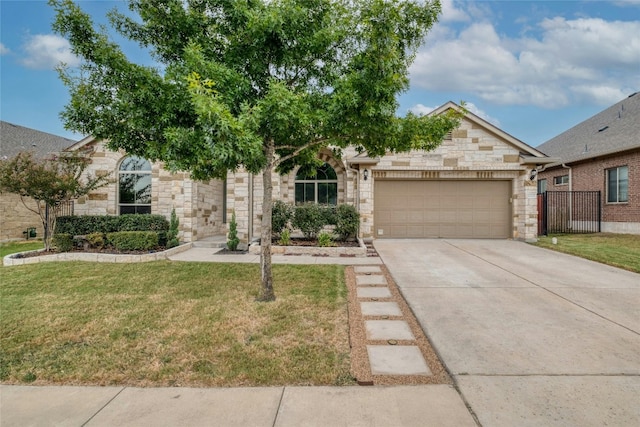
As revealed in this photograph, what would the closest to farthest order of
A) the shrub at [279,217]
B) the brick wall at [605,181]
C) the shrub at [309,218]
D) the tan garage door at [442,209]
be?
the shrub at [279,217] < the shrub at [309,218] < the tan garage door at [442,209] < the brick wall at [605,181]

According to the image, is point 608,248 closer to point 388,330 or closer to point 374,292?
point 374,292

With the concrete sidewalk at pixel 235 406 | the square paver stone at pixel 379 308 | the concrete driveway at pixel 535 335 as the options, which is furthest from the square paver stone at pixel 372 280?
the concrete sidewalk at pixel 235 406

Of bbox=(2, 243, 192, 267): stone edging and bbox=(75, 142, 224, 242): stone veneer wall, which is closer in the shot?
bbox=(2, 243, 192, 267): stone edging

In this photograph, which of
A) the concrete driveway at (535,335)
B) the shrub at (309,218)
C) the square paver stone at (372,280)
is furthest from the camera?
the shrub at (309,218)

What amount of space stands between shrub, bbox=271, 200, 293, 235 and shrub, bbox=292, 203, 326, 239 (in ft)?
0.90

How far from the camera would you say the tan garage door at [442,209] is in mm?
12945

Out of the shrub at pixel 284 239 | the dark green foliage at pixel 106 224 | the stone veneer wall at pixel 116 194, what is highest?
the stone veneer wall at pixel 116 194

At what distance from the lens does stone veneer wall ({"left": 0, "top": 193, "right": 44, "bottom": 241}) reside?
526 inches

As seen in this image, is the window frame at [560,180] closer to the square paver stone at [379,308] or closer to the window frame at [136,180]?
the square paver stone at [379,308]

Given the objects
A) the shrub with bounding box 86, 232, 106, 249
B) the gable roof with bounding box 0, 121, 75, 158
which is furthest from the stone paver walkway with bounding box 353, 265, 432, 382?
the gable roof with bounding box 0, 121, 75, 158

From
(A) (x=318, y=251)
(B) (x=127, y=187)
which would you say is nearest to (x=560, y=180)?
(A) (x=318, y=251)

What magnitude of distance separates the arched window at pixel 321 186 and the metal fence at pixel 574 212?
10.5 meters

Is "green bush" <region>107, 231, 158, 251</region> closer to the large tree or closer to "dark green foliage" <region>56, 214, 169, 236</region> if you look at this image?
"dark green foliage" <region>56, 214, 169, 236</region>

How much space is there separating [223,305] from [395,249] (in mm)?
6601
